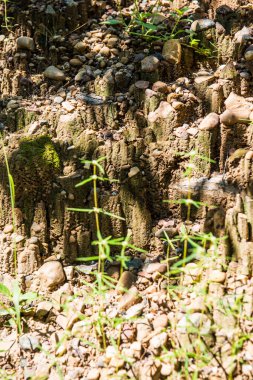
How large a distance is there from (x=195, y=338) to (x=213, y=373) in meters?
0.15

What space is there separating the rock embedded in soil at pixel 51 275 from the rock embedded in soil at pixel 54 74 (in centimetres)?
108

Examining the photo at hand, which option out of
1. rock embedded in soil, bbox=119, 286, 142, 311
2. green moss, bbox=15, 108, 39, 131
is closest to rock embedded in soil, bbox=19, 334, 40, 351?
rock embedded in soil, bbox=119, 286, 142, 311

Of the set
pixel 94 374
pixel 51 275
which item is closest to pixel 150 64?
pixel 51 275

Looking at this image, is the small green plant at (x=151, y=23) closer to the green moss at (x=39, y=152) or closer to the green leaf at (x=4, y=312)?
the green moss at (x=39, y=152)

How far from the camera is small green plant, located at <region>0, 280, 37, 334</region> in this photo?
7.15 ft

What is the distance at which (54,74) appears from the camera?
2.77 meters

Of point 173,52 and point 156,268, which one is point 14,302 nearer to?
point 156,268

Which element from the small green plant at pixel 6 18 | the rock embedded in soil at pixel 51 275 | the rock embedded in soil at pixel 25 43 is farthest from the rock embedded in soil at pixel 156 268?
the small green plant at pixel 6 18

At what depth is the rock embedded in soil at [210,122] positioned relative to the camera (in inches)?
96.4

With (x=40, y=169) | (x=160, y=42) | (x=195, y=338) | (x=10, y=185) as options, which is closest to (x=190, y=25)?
(x=160, y=42)

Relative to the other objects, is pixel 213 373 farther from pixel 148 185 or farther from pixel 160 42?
pixel 160 42

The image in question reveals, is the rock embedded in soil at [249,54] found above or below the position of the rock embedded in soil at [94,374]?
above

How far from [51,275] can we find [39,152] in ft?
2.00

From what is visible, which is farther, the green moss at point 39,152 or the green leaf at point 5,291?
the green moss at point 39,152
